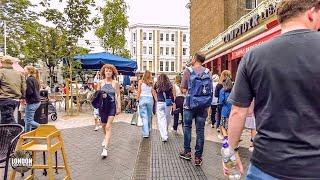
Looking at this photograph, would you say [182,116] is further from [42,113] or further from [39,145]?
[39,145]

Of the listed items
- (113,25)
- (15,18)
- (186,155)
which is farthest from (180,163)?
(15,18)

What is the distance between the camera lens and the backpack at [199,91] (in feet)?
20.3

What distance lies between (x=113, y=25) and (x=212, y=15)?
58.8ft

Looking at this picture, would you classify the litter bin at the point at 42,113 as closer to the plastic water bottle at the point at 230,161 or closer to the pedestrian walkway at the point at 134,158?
the pedestrian walkway at the point at 134,158

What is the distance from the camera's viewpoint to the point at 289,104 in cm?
204

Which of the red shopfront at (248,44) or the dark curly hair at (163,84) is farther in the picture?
the red shopfront at (248,44)

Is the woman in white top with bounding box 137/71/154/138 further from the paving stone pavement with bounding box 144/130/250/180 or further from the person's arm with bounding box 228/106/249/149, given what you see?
the person's arm with bounding box 228/106/249/149

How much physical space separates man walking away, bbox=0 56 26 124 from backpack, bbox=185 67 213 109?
11.7 feet

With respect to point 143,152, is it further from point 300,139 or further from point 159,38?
point 159,38

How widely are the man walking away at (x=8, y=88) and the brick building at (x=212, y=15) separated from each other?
28628mm

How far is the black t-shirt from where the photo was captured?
1995 mm

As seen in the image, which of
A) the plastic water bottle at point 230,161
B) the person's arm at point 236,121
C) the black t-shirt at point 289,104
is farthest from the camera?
the plastic water bottle at point 230,161

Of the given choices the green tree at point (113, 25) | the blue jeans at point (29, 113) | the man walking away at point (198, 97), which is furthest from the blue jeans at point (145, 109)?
the green tree at point (113, 25)

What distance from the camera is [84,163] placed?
638 cm
